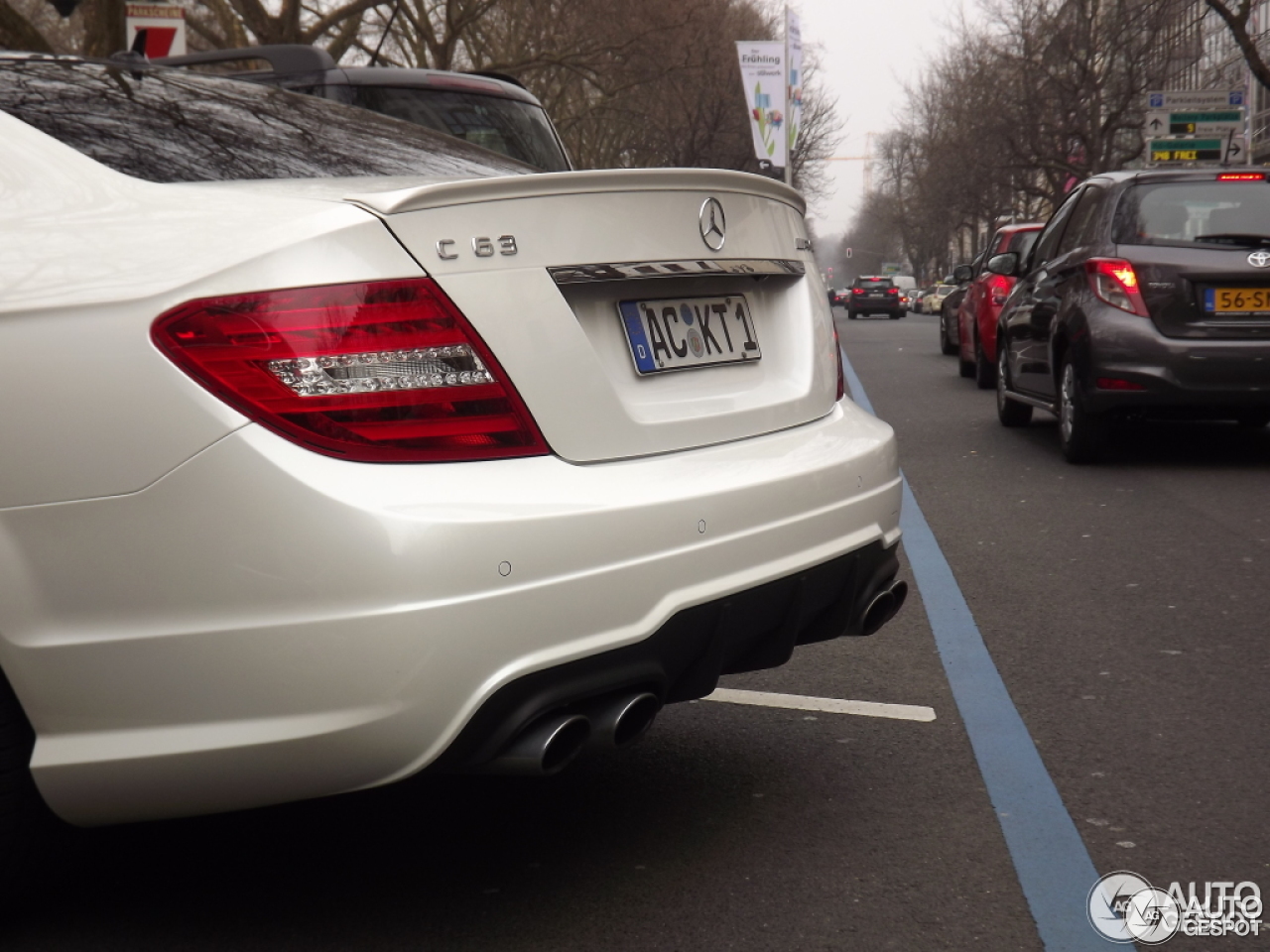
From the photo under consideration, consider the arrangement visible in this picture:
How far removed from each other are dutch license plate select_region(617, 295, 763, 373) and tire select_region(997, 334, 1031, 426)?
7565 mm

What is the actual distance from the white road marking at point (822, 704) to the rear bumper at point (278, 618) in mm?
1681

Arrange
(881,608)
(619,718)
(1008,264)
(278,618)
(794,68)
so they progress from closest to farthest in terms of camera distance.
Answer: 1. (278,618)
2. (619,718)
3. (881,608)
4. (1008,264)
5. (794,68)

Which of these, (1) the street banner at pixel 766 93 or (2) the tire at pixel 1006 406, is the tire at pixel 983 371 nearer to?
(2) the tire at pixel 1006 406

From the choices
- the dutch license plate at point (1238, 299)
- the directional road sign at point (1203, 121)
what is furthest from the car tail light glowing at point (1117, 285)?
the directional road sign at point (1203, 121)

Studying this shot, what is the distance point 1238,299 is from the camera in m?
8.09

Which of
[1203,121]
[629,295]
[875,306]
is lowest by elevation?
[875,306]

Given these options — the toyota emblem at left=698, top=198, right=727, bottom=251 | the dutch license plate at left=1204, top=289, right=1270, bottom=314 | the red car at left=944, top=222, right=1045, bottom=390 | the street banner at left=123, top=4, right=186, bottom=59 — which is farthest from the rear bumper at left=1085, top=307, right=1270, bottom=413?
the street banner at left=123, top=4, right=186, bottom=59

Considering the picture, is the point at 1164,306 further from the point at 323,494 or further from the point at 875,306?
the point at 875,306

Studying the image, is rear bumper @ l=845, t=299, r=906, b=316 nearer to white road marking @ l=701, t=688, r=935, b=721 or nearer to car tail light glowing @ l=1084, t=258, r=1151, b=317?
car tail light glowing @ l=1084, t=258, r=1151, b=317

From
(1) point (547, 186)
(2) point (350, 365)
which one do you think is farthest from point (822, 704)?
(2) point (350, 365)

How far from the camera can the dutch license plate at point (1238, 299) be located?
8078 mm

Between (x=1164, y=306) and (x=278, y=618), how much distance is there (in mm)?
6704

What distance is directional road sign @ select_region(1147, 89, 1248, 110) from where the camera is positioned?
2730cm

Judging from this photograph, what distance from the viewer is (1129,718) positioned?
4.01m
